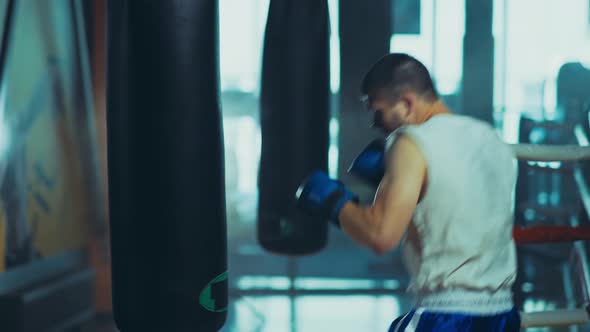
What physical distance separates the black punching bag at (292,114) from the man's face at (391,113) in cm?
106

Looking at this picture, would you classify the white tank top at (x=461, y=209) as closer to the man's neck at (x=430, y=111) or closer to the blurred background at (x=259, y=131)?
the man's neck at (x=430, y=111)

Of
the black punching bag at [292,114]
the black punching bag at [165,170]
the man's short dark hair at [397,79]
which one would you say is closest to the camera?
the man's short dark hair at [397,79]

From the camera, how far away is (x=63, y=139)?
3.14 metres

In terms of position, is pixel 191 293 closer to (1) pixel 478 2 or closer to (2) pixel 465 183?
(2) pixel 465 183

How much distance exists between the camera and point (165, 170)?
1.21 m

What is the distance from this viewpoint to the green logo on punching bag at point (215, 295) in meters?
1.22

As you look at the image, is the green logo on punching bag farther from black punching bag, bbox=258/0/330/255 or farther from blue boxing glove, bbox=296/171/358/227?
black punching bag, bbox=258/0/330/255

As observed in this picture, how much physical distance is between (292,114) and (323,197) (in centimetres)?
115

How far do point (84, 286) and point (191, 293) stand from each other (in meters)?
2.20

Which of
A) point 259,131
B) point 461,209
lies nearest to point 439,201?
point 461,209

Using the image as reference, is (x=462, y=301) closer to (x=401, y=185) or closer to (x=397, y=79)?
(x=401, y=185)

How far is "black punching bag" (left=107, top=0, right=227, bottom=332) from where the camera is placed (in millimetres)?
1212

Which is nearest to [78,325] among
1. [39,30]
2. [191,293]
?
[39,30]

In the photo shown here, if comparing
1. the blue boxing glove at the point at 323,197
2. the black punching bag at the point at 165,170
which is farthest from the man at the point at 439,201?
the black punching bag at the point at 165,170
